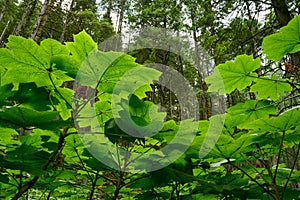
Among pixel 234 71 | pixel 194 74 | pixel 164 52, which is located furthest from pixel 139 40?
pixel 234 71

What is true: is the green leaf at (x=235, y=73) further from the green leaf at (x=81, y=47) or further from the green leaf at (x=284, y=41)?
the green leaf at (x=81, y=47)

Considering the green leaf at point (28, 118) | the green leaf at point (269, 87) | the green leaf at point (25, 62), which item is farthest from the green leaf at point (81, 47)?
the green leaf at point (269, 87)

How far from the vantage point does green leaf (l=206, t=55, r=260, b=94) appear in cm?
103

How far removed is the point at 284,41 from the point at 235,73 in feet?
0.76

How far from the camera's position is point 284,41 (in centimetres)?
92

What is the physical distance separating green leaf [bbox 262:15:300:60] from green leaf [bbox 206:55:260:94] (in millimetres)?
70

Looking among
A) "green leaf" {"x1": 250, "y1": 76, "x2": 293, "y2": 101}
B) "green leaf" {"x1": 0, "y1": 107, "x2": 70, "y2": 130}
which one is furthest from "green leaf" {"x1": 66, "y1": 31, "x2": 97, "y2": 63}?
"green leaf" {"x1": 250, "y1": 76, "x2": 293, "y2": 101}

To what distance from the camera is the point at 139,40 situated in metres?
12.6

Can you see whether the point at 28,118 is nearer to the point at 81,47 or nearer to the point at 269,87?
the point at 81,47

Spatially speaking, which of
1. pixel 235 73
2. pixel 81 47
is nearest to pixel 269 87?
pixel 235 73

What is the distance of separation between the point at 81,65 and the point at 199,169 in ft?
2.01

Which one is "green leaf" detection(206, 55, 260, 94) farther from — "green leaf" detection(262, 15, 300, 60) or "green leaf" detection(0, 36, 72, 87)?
"green leaf" detection(0, 36, 72, 87)

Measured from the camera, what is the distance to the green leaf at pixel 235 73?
3.39 ft

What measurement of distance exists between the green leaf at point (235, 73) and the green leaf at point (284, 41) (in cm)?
7
